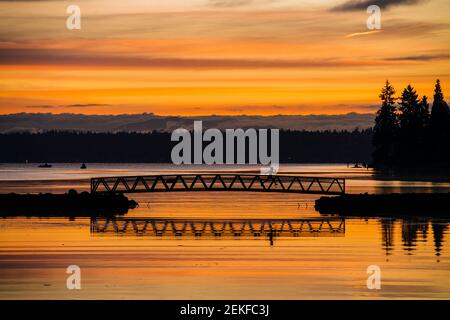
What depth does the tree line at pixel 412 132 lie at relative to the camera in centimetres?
14712

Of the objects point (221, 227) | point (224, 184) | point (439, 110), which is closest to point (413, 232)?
point (221, 227)

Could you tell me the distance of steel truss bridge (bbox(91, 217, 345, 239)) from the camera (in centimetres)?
5475

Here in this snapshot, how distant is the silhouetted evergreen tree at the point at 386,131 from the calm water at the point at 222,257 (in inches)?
3919

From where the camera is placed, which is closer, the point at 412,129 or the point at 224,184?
the point at 224,184

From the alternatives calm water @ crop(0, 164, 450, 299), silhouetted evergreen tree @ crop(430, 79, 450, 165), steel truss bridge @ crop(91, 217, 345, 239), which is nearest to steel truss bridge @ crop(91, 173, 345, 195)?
steel truss bridge @ crop(91, 217, 345, 239)

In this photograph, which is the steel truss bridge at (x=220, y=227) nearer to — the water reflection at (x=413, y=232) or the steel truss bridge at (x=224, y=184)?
the water reflection at (x=413, y=232)

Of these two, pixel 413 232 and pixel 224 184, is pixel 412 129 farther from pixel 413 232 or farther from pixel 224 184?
pixel 413 232

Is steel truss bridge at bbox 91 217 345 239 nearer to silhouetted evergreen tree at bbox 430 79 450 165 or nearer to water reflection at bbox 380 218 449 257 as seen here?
water reflection at bbox 380 218 449 257

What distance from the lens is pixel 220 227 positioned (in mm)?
59969

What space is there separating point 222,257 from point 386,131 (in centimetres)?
12489

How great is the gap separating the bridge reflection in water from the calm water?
0.06 metres

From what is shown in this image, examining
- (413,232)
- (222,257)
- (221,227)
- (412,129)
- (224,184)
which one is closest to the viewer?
(222,257)

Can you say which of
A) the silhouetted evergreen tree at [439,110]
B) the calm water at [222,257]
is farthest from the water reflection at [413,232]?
the silhouetted evergreen tree at [439,110]

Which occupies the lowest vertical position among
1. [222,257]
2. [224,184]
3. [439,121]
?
[222,257]
